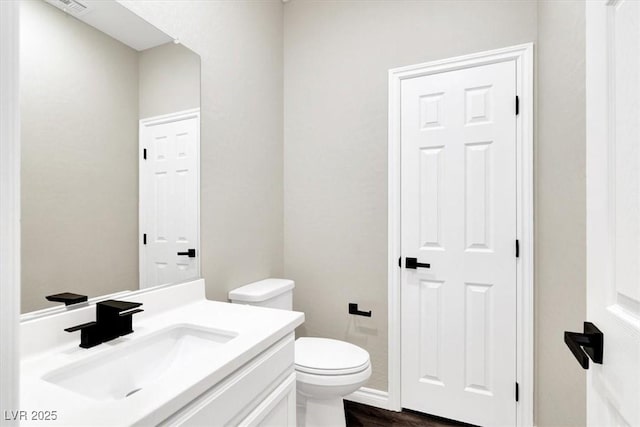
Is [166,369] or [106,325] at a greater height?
[106,325]

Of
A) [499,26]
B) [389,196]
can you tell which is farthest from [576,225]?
[499,26]

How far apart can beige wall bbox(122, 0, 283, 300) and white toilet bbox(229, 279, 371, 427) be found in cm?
18

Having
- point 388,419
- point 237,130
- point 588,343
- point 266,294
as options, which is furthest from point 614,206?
point 388,419

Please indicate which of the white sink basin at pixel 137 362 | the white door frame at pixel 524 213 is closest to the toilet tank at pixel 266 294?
the white sink basin at pixel 137 362

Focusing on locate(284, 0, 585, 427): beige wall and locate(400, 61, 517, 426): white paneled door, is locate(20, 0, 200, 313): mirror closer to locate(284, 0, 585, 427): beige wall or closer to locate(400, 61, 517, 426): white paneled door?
locate(284, 0, 585, 427): beige wall

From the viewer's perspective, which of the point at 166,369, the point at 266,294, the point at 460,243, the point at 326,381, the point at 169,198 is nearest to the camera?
the point at 166,369

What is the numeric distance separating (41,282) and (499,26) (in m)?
2.38

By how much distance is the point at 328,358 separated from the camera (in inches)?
66.2

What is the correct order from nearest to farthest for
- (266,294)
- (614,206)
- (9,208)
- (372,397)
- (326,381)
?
(9,208) < (614,206) < (326,381) < (266,294) < (372,397)

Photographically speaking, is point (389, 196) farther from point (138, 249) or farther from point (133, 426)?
point (133, 426)

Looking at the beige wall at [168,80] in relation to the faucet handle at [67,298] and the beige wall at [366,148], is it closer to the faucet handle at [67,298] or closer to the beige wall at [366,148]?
the faucet handle at [67,298]

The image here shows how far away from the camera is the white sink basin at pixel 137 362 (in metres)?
0.89

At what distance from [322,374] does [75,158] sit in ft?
4.40

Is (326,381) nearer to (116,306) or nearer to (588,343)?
(116,306)
